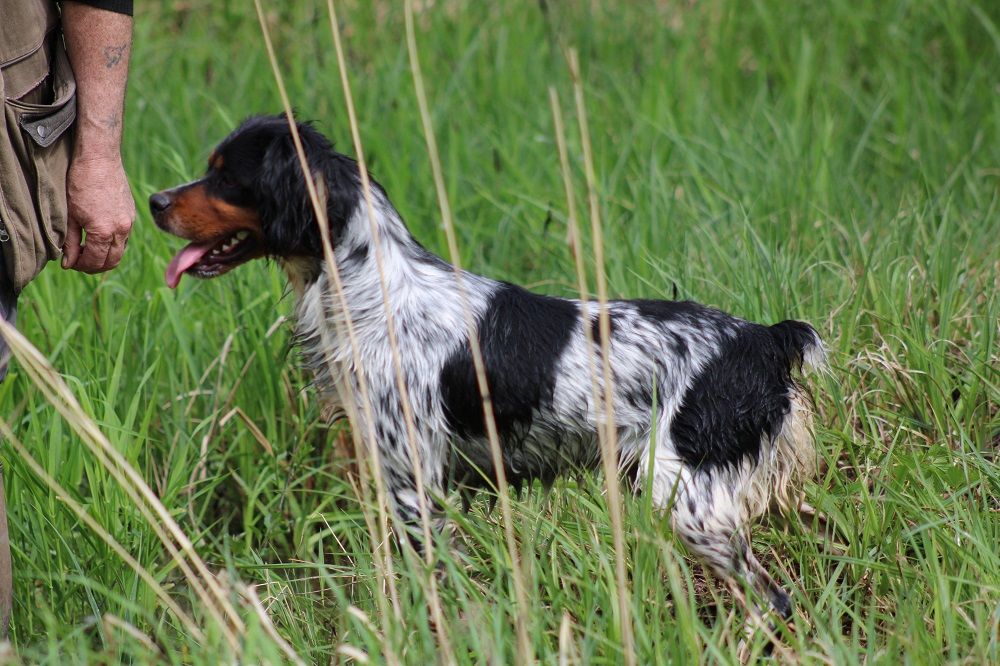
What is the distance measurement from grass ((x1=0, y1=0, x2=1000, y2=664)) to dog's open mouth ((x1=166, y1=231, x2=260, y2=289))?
1.49 feet

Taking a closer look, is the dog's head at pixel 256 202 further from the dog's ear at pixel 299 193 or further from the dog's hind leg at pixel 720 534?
the dog's hind leg at pixel 720 534

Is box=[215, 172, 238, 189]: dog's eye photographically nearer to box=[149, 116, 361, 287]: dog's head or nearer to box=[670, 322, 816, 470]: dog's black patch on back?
box=[149, 116, 361, 287]: dog's head

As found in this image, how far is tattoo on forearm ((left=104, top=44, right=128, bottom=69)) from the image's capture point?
254 cm

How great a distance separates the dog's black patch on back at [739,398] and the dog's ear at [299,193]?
1.01 m

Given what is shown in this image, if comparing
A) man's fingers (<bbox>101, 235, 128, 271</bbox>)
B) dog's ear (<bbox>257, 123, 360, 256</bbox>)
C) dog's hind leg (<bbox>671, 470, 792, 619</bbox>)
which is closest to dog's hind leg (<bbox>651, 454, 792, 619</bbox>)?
dog's hind leg (<bbox>671, 470, 792, 619</bbox>)

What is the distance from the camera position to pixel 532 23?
6.43 meters

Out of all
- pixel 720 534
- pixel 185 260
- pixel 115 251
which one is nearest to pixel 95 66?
pixel 115 251

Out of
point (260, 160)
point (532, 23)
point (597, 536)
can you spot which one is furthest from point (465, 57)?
point (597, 536)

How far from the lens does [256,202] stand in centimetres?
296

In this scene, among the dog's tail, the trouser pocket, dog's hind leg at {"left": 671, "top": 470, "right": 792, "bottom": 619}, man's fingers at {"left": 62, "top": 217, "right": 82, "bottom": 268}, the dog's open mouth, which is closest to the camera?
the trouser pocket

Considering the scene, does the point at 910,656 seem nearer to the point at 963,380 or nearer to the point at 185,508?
the point at 963,380

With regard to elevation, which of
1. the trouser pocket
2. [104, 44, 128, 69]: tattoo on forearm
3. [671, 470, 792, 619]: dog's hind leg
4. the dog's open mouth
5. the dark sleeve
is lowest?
[671, 470, 792, 619]: dog's hind leg

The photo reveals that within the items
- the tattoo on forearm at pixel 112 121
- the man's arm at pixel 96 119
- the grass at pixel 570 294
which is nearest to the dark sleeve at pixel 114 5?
the man's arm at pixel 96 119

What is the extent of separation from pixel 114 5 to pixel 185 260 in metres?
0.73
